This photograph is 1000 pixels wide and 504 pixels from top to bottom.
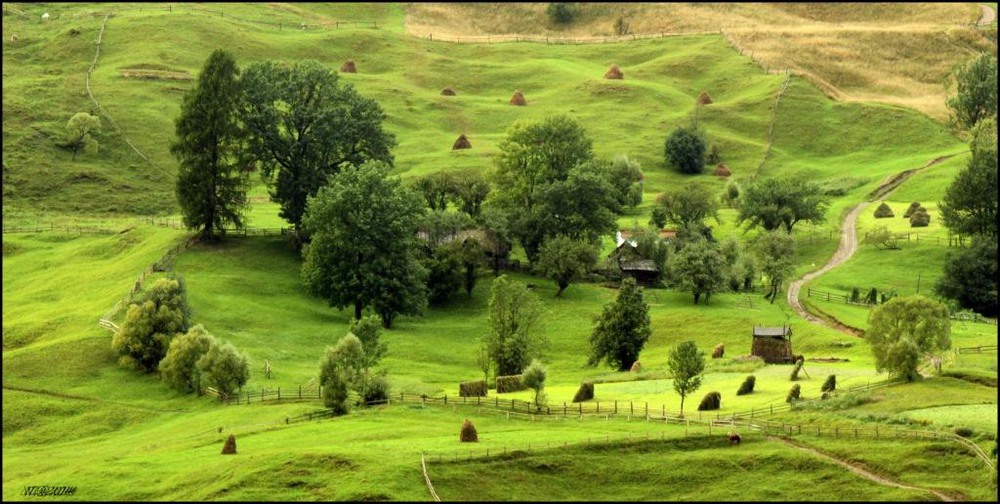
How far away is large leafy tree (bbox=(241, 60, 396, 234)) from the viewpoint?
437ft

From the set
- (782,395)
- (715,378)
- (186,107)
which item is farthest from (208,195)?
(782,395)

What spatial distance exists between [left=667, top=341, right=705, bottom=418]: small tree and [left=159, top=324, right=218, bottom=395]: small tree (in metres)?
29.2

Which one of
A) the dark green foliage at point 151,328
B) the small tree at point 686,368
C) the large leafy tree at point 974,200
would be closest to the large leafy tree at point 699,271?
the large leafy tree at point 974,200

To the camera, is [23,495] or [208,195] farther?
[208,195]

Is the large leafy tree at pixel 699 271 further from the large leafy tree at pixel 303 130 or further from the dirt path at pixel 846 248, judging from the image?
the large leafy tree at pixel 303 130

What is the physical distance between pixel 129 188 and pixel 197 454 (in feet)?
266

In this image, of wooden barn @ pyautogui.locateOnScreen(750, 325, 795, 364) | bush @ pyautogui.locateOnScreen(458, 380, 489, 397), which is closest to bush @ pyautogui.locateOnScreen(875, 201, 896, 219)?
wooden barn @ pyautogui.locateOnScreen(750, 325, 795, 364)

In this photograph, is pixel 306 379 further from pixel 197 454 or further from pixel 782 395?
pixel 782 395

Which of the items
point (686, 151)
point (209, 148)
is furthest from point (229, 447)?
point (686, 151)

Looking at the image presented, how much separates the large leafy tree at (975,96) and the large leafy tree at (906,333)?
9469 cm

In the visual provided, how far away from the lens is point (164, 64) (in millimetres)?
186750

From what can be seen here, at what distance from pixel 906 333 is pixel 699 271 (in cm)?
3639

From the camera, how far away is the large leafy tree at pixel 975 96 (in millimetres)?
183375

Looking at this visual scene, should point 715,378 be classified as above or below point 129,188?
below
